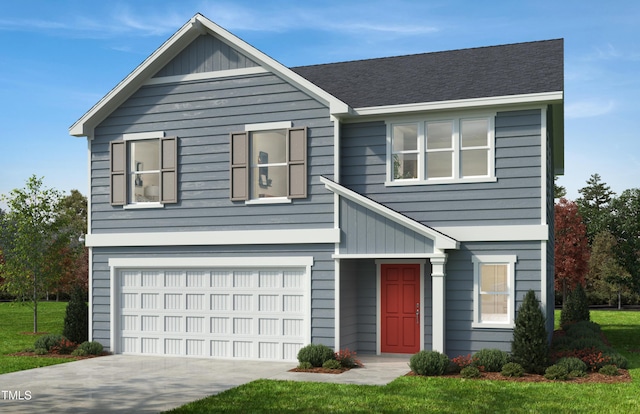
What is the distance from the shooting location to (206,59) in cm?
1786

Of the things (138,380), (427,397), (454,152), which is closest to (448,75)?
(454,152)

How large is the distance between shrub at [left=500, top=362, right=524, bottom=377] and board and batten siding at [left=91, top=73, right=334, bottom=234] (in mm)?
5052

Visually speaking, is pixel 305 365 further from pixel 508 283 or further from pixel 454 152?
pixel 454 152

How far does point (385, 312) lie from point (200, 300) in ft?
15.2

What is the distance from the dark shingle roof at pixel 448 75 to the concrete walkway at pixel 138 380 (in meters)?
6.33

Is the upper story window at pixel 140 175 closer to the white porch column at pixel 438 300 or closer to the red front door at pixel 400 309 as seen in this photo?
the red front door at pixel 400 309

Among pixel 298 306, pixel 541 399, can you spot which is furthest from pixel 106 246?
pixel 541 399

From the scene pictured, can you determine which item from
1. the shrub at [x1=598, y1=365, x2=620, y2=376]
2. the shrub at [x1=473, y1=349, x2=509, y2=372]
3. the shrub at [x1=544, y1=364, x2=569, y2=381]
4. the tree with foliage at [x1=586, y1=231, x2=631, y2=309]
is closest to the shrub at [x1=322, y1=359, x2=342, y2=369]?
the shrub at [x1=473, y1=349, x2=509, y2=372]

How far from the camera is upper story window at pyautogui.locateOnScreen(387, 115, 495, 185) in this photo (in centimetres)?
1614

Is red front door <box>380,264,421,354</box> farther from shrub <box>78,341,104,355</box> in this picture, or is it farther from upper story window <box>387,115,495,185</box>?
shrub <box>78,341,104,355</box>

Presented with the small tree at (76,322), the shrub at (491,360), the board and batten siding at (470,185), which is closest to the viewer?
the shrub at (491,360)

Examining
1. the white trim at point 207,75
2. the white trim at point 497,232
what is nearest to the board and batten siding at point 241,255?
the white trim at point 497,232

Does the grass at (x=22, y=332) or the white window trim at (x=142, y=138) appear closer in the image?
the grass at (x=22, y=332)

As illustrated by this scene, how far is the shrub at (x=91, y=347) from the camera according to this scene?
18078 millimetres
